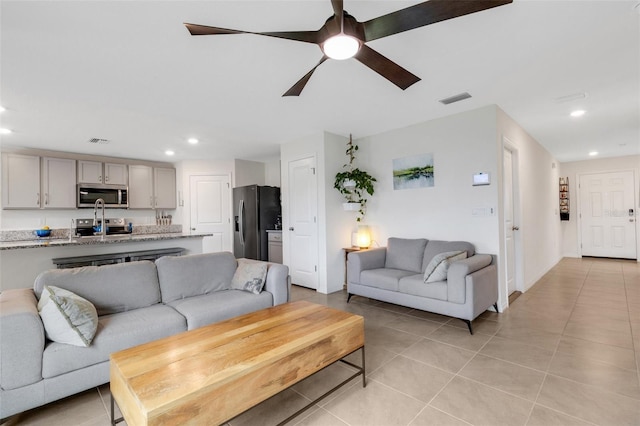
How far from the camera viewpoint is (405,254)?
385 centimetres

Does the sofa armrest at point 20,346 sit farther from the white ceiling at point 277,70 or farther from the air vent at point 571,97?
the air vent at point 571,97

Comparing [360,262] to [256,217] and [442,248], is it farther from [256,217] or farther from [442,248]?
[256,217]

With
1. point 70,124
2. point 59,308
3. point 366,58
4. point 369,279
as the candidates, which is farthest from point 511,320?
point 70,124

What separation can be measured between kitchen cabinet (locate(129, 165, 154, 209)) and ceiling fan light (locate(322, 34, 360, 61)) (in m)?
5.70

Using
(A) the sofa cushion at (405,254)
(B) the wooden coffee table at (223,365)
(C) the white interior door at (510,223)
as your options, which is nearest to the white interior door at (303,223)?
(A) the sofa cushion at (405,254)

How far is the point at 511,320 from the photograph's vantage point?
317 cm

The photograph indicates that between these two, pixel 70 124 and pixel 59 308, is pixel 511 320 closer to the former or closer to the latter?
pixel 59 308

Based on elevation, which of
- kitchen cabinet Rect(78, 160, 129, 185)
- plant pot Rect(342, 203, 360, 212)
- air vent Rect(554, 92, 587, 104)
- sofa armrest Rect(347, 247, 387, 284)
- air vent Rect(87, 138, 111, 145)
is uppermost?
air vent Rect(554, 92, 587, 104)

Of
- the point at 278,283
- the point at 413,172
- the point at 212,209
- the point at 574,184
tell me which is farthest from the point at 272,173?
the point at 574,184

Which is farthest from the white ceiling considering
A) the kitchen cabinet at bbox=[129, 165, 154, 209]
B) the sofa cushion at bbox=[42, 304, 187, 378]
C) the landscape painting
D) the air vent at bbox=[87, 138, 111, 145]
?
the sofa cushion at bbox=[42, 304, 187, 378]

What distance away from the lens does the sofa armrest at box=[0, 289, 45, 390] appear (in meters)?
1.59

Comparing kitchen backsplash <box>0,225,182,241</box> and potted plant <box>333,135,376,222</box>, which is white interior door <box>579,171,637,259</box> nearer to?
potted plant <box>333,135,376,222</box>

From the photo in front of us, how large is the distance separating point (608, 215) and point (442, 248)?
241 inches

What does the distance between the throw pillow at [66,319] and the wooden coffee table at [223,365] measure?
1.56ft
